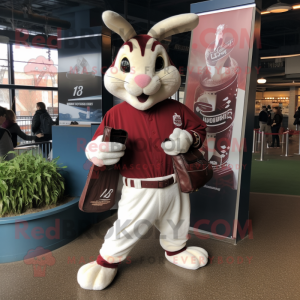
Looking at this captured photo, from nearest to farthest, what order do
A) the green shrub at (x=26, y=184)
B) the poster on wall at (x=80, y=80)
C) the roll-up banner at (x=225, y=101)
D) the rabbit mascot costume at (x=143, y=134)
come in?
the rabbit mascot costume at (x=143, y=134) → the green shrub at (x=26, y=184) → the roll-up banner at (x=225, y=101) → the poster on wall at (x=80, y=80)

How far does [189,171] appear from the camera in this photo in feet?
6.61

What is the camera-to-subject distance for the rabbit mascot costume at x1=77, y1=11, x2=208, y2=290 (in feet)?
6.56

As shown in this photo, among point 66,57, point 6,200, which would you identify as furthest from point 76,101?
point 6,200

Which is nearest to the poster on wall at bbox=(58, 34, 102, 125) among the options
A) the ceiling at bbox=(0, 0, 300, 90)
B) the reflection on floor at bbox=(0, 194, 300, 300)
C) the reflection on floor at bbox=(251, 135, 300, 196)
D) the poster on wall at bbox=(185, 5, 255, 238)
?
the ceiling at bbox=(0, 0, 300, 90)

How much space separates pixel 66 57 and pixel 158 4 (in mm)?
Answer: 3183

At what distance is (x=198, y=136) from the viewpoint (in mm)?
2146

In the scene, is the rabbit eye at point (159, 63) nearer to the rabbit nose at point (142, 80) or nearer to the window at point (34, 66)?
the rabbit nose at point (142, 80)

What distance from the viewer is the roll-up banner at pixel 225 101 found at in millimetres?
2725

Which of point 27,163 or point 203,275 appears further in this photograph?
point 27,163

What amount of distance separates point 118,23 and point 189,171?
1.06 metres

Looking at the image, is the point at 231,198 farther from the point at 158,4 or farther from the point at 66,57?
the point at 158,4

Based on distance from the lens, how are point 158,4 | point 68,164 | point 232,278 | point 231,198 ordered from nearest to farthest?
point 232,278 → point 231,198 → point 68,164 → point 158,4

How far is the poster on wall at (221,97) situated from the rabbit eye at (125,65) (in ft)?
3.67

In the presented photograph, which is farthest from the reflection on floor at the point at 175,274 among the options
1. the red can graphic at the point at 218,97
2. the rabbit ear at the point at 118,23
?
the rabbit ear at the point at 118,23
